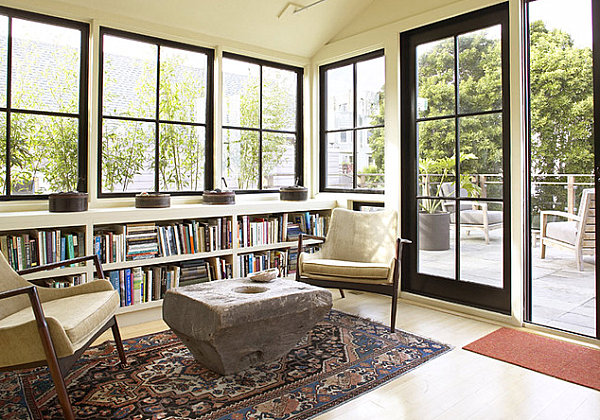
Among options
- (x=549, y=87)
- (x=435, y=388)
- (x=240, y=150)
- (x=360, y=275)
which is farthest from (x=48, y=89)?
(x=549, y=87)

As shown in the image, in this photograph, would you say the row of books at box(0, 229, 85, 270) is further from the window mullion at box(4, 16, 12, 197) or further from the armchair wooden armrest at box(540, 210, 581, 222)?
the armchair wooden armrest at box(540, 210, 581, 222)

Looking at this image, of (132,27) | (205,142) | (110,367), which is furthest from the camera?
(205,142)

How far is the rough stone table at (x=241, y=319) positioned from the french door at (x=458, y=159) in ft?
5.05

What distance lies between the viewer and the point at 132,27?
3801 millimetres

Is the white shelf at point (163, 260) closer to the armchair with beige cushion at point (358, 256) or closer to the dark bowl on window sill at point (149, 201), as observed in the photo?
the dark bowl on window sill at point (149, 201)

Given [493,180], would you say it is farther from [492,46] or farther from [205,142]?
[205,142]

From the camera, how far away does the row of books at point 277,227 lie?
414 centimetres

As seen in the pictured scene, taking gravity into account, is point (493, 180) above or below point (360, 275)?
above

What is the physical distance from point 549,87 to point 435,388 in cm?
442

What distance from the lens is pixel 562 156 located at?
5230 millimetres

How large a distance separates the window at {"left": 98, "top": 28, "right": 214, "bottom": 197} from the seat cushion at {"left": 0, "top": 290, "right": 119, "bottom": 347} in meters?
1.45

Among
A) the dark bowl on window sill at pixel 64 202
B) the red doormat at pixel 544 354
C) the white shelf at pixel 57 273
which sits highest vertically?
the dark bowl on window sill at pixel 64 202

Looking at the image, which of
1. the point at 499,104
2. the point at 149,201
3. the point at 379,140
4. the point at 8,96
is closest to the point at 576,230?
the point at 499,104

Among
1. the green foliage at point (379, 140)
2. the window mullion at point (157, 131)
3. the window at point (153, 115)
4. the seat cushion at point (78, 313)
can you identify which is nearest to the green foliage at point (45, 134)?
the window at point (153, 115)
